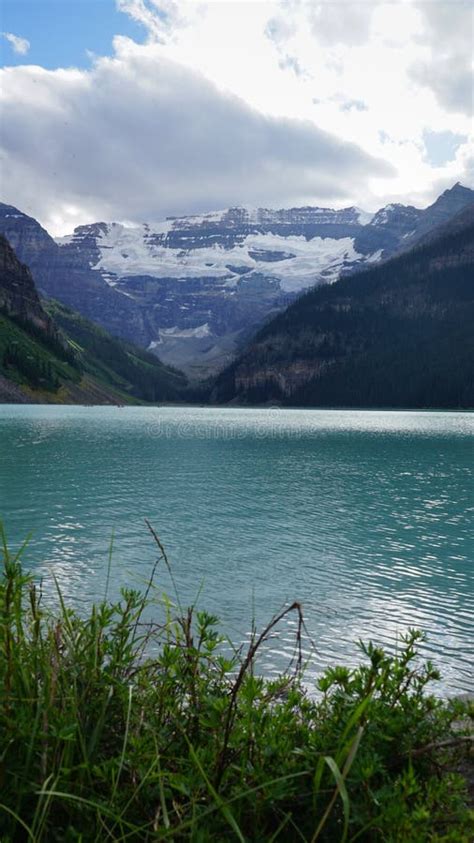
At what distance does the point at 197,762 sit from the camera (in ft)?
13.4

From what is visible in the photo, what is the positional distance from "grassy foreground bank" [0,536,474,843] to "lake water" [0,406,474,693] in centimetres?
110

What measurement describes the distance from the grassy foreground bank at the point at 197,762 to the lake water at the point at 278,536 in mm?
1101

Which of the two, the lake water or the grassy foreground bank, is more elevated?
the grassy foreground bank

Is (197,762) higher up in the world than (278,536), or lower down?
higher up

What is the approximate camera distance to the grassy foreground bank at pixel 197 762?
4.21 m

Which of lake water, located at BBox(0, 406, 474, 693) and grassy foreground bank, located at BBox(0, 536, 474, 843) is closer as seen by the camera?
grassy foreground bank, located at BBox(0, 536, 474, 843)

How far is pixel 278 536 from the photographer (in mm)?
30156

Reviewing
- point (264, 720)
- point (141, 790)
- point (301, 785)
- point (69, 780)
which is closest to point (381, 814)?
point (301, 785)

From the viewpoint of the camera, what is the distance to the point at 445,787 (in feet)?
15.5

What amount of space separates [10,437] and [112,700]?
85599 mm

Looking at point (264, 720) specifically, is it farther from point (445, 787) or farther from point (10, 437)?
point (10, 437)

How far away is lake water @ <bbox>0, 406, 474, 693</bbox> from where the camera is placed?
A: 59.9 feet

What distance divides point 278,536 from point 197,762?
26.4 m

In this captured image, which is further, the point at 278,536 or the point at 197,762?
the point at 278,536
